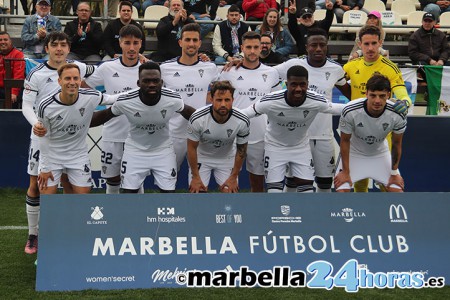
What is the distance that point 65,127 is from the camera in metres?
8.20

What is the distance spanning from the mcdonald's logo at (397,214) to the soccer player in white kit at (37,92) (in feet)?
10.7

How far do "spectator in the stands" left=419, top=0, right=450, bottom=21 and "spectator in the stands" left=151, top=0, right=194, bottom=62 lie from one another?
6.44m

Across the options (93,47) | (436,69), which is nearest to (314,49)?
(436,69)

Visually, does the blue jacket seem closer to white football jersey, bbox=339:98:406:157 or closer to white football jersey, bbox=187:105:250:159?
white football jersey, bbox=187:105:250:159

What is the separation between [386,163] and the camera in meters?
8.80

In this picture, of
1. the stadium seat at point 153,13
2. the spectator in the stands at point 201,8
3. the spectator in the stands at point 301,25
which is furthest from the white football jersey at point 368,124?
the stadium seat at point 153,13

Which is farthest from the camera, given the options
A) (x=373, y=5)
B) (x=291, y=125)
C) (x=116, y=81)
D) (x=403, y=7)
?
(x=403, y=7)

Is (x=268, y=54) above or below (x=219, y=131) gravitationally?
above

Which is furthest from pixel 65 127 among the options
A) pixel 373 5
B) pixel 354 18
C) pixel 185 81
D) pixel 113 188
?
pixel 373 5

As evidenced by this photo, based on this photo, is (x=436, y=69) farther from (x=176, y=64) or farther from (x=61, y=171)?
(x=61, y=171)

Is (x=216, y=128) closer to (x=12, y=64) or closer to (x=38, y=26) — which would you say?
(x=12, y=64)

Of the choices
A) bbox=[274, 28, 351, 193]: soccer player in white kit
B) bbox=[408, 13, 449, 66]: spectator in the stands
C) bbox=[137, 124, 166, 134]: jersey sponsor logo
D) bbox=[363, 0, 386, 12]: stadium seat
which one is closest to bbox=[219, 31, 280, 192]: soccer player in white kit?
bbox=[274, 28, 351, 193]: soccer player in white kit

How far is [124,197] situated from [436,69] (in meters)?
6.37

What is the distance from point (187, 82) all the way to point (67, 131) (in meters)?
1.58
